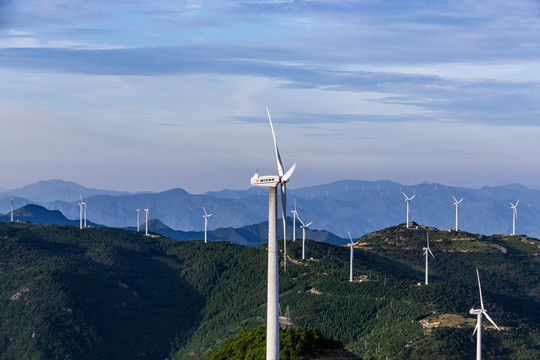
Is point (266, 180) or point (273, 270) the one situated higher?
point (266, 180)

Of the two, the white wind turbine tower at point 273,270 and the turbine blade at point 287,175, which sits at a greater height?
the turbine blade at point 287,175

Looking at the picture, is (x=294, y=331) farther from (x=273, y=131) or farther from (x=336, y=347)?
(x=273, y=131)

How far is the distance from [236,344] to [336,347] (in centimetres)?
2571

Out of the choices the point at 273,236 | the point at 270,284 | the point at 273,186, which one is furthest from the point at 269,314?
the point at 273,186

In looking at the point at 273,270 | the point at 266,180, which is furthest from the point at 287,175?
the point at 273,270

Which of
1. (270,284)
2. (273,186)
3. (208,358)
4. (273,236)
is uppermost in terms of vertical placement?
(273,186)

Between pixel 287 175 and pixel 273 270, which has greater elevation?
pixel 287 175

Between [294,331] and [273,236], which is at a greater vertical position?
[273,236]

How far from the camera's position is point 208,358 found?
168m

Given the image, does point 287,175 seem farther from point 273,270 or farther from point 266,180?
point 273,270

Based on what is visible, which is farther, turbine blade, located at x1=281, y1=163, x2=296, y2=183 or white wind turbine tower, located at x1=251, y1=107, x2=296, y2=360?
turbine blade, located at x1=281, y1=163, x2=296, y2=183

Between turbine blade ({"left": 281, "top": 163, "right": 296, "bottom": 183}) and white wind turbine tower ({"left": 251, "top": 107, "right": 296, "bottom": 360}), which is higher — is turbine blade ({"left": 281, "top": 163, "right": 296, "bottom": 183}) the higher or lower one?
the higher one

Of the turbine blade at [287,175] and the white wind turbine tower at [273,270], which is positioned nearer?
the white wind turbine tower at [273,270]

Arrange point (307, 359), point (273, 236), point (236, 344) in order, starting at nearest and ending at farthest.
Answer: point (273, 236), point (307, 359), point (236, 344)
